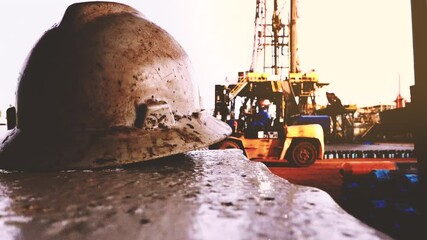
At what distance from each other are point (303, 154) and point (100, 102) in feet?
31.9

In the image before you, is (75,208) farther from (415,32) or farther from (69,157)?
(415,32)

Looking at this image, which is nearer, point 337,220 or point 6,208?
point 337,220

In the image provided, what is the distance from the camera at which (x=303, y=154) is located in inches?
420

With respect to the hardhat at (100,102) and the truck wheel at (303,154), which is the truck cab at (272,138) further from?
the hardhat at (100,102)

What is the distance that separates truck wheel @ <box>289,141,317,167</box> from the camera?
10594 mm

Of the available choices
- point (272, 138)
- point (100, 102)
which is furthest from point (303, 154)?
point (100, 102)

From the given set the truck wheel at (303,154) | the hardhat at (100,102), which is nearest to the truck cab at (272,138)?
the truck wheel at (303,154)

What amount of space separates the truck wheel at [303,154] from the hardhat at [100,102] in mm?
9027

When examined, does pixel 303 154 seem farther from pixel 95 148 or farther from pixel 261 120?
pixel 95 148

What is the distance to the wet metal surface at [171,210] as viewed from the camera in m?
0.66

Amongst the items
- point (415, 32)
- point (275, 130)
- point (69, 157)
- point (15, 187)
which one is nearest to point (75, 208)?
point (15, 187)

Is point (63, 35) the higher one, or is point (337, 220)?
point (63, 35)

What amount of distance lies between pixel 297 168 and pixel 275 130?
56.4 inches

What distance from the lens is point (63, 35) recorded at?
196 centimetres
